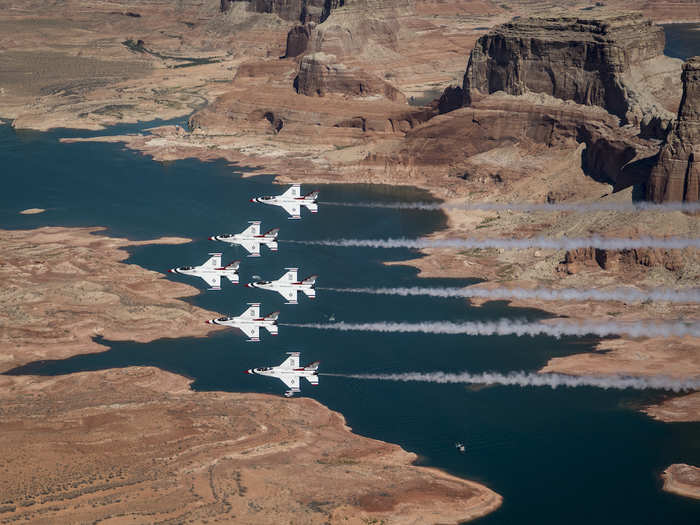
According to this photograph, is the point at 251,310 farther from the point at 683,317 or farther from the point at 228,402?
the point at 683,317

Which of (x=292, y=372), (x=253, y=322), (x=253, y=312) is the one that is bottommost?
(x=292, y=372)

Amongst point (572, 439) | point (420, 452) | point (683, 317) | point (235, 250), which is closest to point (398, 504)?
point (420, 452)

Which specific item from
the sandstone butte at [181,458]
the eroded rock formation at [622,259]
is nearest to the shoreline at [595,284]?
the eroded rock formation at [622,259]

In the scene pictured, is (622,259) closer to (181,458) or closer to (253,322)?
(253,322)

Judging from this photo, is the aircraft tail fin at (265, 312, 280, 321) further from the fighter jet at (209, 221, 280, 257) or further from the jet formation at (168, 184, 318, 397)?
the fighter jet at (209, 221, 280, 257)

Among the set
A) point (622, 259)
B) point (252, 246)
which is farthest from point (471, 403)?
point (252, 246)

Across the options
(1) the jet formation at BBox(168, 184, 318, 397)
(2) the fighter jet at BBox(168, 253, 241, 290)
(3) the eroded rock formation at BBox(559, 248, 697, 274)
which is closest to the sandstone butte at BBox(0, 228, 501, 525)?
(1) the jet formation at BBox(168, 184, 318, 397)
